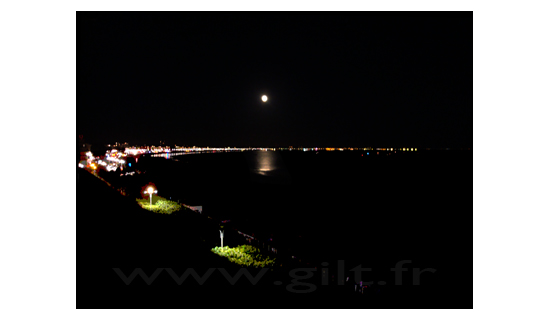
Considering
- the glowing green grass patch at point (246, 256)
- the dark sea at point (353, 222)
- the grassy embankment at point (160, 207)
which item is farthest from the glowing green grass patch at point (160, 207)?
the glowing green grass patch at point (246, 256)

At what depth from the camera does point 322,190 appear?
3111 cm

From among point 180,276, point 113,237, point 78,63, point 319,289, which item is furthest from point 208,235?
point 78,63

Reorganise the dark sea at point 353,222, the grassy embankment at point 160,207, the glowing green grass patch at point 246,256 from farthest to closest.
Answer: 1. the dark sea at point 353,222
2. the grassy embankment at point 160,207
3. the glowing green grass patch at point 246,256

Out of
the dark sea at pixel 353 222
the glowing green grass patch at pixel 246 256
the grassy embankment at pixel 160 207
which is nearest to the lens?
the glowing green grass patch at pixel 246 256

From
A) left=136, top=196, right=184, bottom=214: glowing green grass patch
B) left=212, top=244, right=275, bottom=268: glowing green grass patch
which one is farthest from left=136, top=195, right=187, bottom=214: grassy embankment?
left=212, top=244, right=275, bottom=268: glowing green grass patch

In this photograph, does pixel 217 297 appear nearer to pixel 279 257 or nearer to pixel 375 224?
pixel 279 257

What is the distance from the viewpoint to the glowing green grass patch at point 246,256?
5562 mm

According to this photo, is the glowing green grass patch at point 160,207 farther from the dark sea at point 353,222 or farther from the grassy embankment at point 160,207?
the dark sea at point 353,222

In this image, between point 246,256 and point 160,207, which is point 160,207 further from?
point 246,256

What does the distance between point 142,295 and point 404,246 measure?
A: 11.9 meters

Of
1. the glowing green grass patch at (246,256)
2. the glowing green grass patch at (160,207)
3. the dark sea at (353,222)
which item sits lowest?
the dark sea at (353,222)

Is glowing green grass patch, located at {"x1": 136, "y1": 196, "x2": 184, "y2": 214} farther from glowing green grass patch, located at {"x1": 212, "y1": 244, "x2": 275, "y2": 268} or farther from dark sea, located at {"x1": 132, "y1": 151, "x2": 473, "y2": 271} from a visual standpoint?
glowing green grass patch, located at {"x1": 212, "y1": 244, "x2": 275, "y2": 268}

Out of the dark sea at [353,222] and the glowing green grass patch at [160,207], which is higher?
the glowing green grass patch at [160,207]

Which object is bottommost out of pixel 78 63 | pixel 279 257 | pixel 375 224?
pixel 375 224
